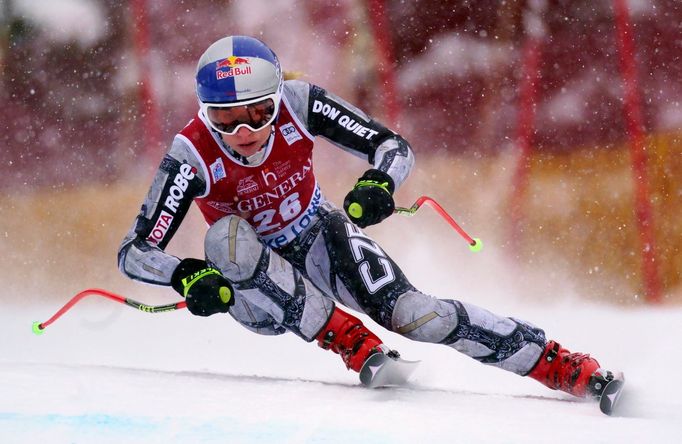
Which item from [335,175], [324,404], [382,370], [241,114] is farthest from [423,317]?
[335,175]

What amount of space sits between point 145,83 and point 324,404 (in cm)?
437

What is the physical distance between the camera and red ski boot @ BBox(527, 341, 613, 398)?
2857mm

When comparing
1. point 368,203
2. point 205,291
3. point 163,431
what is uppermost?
point 368,203

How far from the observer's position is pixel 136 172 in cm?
624

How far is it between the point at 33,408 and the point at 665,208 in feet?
14.2

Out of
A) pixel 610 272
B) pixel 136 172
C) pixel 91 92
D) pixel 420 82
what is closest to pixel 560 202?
pixel 610 272

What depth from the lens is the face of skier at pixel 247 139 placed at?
2980mm

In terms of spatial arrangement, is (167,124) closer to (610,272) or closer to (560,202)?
(560,202)

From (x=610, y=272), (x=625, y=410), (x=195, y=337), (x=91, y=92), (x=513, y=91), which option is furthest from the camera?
(x=91, y=92)

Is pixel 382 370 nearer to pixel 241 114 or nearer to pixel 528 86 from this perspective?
pixel 241 114

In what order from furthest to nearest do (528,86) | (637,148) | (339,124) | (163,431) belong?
(528,86) → (637,148) → (339,124) → (163,431)

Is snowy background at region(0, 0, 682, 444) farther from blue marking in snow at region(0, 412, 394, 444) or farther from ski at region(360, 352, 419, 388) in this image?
blue marking in snow at region(0, 412, 394, 444)

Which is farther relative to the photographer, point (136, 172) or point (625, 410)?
point (136, 172)

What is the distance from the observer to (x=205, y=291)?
268 centimetres
